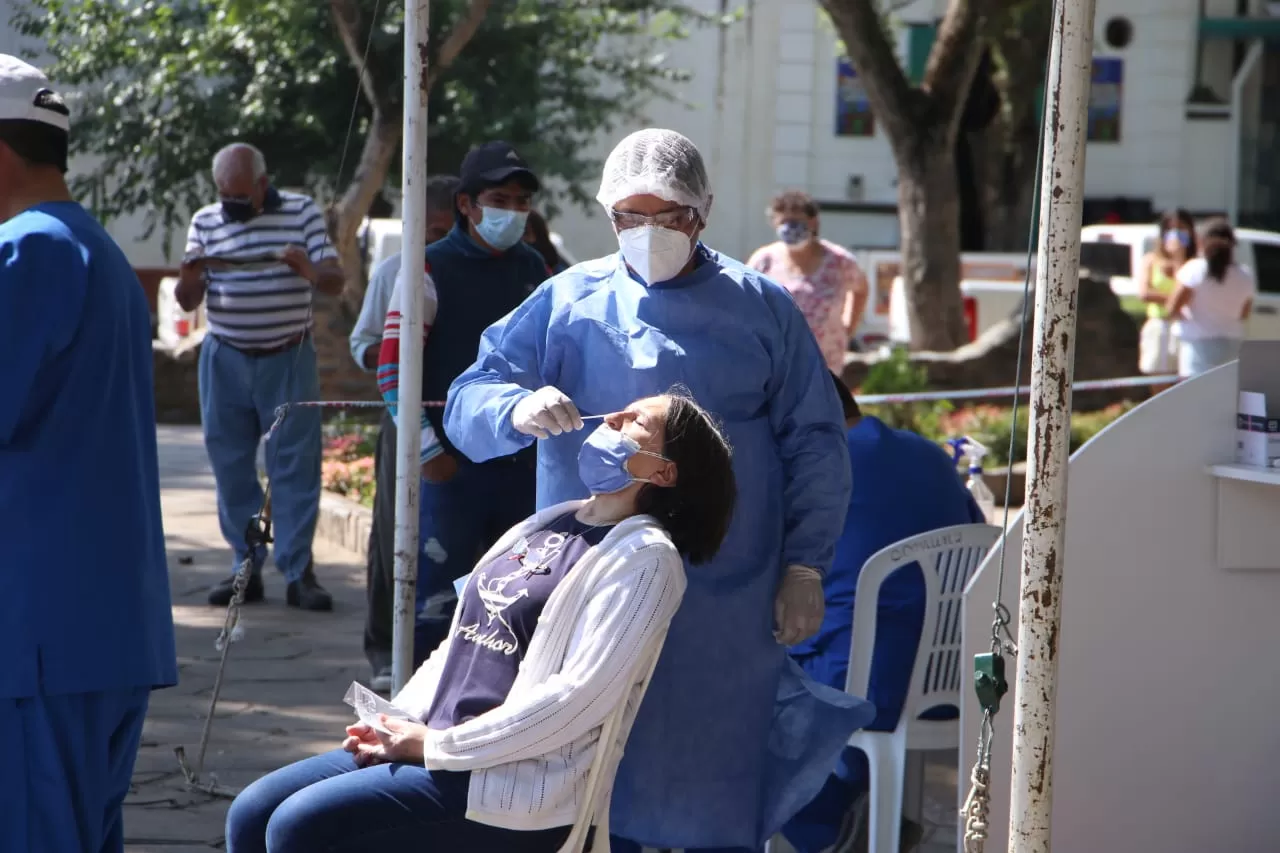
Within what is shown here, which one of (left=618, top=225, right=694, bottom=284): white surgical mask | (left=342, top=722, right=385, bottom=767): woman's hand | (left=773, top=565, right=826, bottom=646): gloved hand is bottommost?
(left=342, top=722, right=385, bottom=767): woman's hand

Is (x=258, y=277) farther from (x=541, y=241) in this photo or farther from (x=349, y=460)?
(x=349, y=460)

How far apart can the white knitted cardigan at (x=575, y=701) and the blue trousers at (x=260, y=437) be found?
428cm

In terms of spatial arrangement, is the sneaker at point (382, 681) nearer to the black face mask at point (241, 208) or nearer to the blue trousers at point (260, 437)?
the blue trousers at point (260, 437)

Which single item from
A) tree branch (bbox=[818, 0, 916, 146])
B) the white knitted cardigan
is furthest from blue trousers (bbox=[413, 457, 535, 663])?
tree branch (bbox=[818, 0, 916, 146])

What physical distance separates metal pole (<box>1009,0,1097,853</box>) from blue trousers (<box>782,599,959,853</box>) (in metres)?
1.17

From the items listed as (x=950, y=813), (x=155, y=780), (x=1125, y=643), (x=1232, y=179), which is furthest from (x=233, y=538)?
(x=1232, y=179)

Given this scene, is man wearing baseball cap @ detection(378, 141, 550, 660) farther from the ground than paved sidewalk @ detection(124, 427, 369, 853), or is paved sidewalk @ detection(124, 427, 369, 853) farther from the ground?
man wearing baseball cap @ detection(378, 141, 550, 660)

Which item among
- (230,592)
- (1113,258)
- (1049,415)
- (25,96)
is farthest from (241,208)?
(1113,258)

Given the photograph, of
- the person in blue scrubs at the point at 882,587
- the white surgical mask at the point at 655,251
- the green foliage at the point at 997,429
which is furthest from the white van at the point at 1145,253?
the white surgical mask at the point at 655,251

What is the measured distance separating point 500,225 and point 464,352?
15.9 inches

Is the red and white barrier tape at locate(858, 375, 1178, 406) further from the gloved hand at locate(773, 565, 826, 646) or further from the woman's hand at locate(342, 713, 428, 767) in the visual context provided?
the woman's hand at locate(342, 713, 428, 767)

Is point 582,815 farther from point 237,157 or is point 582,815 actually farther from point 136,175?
point 136,175

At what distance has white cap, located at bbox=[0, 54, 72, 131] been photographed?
2998 millimetres

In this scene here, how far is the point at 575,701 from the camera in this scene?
2920 millimetres
